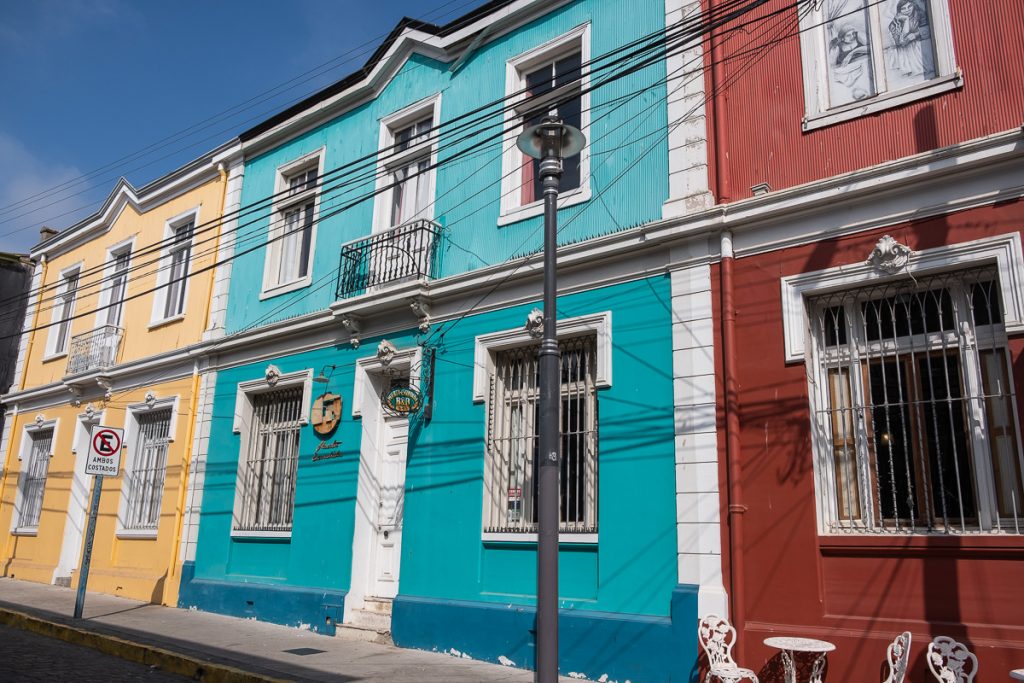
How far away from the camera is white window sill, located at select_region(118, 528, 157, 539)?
46.6 feet

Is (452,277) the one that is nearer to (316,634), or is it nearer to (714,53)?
(714,53)

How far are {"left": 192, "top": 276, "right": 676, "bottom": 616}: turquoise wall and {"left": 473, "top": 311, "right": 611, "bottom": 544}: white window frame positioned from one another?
9 cm

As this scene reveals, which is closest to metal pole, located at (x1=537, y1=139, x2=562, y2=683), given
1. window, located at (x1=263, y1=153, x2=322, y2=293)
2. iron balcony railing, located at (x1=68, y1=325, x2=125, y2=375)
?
window, located at (x1=263, y1=153, x2=322, y2=293)

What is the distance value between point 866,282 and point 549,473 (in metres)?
3.56

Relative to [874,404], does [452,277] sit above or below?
above

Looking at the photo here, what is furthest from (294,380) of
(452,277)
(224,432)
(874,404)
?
(874,404)

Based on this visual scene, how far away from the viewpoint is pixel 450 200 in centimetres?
1127

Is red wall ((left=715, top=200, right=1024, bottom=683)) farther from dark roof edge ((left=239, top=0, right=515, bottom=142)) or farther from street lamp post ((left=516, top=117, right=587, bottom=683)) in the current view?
dark roof edge ((left=239, top=0, right=515, bottom=142))

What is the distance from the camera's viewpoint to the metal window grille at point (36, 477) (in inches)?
707

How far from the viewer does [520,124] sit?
1015 cm

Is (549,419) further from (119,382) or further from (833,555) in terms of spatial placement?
(119,382)

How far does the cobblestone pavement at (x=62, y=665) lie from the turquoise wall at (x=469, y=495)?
9.03 ft

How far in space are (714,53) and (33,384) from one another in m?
17.3

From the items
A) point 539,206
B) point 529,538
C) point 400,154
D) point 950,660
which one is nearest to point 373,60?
point 400,154
